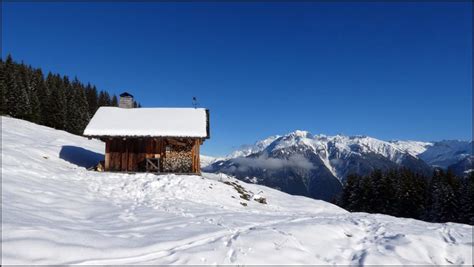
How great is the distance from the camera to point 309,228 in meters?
11.3

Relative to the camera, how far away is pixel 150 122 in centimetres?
3056

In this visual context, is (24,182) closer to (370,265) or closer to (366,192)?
(370,265)

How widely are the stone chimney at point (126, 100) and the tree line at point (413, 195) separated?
40021 millimetres

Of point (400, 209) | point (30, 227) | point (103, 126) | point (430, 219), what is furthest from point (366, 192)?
point (30, 227)

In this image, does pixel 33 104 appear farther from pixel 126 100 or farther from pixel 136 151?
pixel 136 151

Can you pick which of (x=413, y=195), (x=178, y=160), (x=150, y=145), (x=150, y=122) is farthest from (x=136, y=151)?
(x=413, y=195)

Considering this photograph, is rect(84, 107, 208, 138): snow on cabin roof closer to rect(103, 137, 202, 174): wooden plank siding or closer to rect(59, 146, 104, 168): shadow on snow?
rect(103, 137, 202, 174): wooden plank siding

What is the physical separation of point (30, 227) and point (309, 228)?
318 inches

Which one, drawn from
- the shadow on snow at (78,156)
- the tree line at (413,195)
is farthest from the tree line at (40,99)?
the tree line at (413,195)

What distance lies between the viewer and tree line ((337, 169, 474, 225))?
46344mm

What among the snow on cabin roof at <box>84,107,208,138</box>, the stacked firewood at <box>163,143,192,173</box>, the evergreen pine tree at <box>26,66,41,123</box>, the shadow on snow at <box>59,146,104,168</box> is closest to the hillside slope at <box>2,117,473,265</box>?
the stacked firewood at <box>163,143,192,173</box>

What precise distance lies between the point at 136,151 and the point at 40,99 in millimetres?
A: 45559

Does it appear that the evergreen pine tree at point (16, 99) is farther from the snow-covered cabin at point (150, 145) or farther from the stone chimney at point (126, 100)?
the snow-covered cabin at point (150, 145)

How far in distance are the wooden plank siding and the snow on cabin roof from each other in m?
0.77
